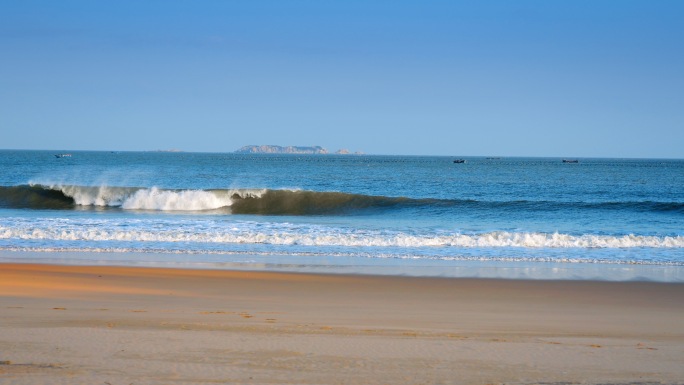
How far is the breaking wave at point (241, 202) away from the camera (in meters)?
34.2

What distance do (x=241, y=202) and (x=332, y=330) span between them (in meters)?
28.0

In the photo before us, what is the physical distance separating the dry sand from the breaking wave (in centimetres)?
2124

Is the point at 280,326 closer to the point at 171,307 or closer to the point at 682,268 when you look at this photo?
the point at 171,307

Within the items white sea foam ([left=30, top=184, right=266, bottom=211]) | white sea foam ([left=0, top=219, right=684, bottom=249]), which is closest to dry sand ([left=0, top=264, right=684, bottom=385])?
white sea foam ([left=0, top=219, right=684, bottom=249])

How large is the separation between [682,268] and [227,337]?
11.5m

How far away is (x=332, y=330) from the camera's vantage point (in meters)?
8.08

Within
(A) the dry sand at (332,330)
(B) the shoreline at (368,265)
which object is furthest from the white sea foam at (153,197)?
(A) the dry sand at (332,330)

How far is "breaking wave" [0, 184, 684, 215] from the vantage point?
3419 cm

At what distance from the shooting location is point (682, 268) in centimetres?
1535

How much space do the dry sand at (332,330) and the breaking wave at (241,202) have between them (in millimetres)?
21238

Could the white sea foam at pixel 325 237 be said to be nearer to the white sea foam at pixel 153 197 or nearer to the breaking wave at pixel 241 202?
the breaking wave at pixel 241 202

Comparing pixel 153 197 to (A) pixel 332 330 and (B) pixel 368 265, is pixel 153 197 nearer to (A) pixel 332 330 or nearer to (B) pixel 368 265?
(B) pixel 368 265

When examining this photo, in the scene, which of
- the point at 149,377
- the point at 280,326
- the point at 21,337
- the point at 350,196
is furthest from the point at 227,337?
the point at 350,196

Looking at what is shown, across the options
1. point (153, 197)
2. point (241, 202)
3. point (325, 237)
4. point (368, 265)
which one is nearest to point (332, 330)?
point (368, 265)
